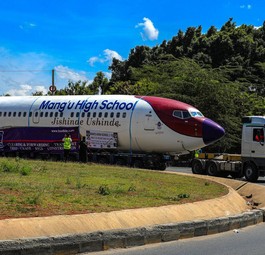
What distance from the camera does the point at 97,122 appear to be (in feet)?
89.2

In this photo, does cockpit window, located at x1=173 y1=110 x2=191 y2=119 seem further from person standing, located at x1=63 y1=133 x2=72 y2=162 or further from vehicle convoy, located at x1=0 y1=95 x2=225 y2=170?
person standing, located at x1=63 y1=133 x2=72 y2=162

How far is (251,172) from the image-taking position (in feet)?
66.2

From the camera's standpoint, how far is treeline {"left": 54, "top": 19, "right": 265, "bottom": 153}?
3556 centimetres

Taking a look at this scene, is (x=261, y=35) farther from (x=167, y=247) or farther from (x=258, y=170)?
(x=167, y=247)

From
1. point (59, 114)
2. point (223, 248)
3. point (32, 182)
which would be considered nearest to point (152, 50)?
point (59, 114)

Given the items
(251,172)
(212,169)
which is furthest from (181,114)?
(251,172)

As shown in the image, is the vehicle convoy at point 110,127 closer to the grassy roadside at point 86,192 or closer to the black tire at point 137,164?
the black tire at point 137,164

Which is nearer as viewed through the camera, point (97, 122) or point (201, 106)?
point (97, 122)

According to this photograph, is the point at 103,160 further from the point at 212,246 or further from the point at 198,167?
the point at 212,246

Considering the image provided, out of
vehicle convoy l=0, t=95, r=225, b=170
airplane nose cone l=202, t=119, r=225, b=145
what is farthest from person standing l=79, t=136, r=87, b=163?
airplane nose cone l=202, t=119, r=225, b=145

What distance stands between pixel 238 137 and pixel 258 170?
15588mm

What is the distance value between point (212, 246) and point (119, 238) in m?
1.75

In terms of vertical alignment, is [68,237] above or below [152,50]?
below

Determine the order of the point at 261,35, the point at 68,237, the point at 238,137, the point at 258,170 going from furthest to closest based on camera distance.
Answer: the point at 261,35, the point at 238,137, the point at 258,170, the point at 68,237
